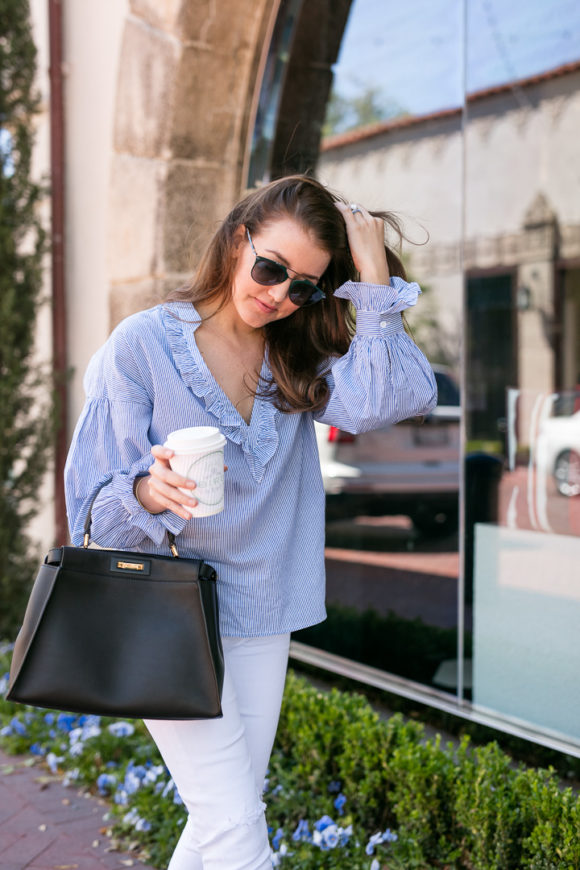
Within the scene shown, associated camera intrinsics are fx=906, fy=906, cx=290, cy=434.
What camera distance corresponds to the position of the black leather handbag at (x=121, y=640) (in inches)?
65.2

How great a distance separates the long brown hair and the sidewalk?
5.71 feet

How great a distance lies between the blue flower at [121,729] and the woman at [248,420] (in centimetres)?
175

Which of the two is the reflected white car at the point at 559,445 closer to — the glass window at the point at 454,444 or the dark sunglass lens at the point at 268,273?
the glass window at the point at 454,444

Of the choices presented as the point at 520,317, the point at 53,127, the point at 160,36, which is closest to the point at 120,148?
the point at 160,36

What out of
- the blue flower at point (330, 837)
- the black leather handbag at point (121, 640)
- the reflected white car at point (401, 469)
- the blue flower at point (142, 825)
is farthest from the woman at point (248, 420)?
the reflected white car at point (401, 469)

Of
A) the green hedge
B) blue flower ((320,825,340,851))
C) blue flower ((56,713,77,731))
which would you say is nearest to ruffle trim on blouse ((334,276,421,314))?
blue flower ((320,825,340,851))

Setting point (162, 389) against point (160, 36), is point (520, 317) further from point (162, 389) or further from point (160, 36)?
point (162, 389)

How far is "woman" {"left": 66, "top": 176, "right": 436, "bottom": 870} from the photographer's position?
69.4 inches

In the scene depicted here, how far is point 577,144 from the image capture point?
6402 mm

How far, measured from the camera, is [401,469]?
5.03 metres

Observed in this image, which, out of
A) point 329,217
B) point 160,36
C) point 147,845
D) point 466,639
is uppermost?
point 160,36

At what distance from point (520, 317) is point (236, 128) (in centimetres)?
355

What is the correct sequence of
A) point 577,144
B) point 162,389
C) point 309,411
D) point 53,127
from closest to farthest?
point 162,389, point 309,411, point 53,127, point 577,144

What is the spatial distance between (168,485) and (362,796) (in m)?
1.74
